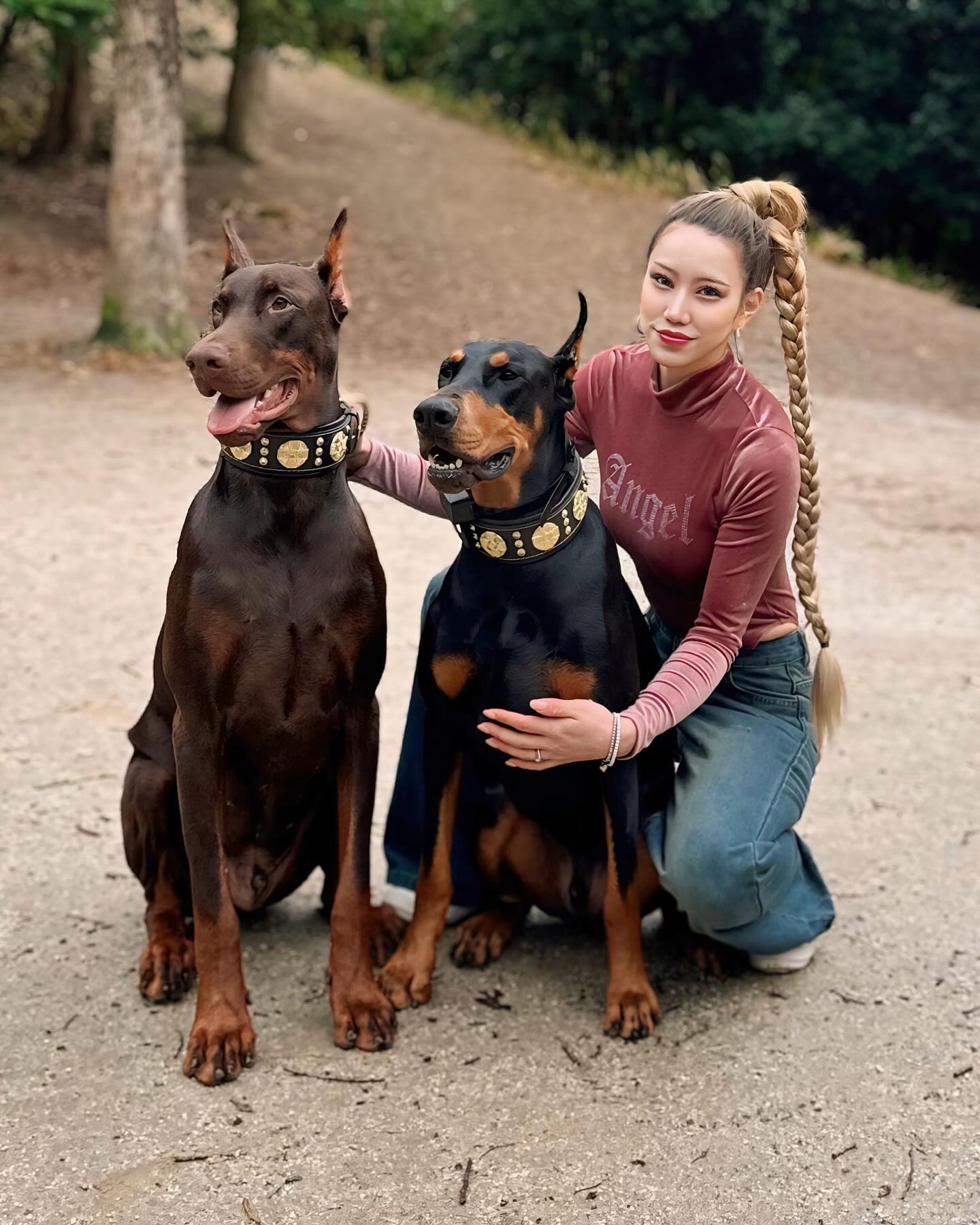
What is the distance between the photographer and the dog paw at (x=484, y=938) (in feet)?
10.7

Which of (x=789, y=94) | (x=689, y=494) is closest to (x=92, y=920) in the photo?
(x=689, y=494)

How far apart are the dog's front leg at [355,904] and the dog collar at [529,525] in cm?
45

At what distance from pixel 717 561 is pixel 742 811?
0.58 meters

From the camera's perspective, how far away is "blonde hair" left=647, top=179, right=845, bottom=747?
2.85 metres

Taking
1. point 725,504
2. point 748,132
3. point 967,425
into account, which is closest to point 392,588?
point 725,504

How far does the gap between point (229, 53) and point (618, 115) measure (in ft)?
19.5

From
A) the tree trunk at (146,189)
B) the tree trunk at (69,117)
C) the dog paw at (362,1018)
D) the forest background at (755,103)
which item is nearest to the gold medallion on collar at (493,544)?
the dog paw at (362,1018)

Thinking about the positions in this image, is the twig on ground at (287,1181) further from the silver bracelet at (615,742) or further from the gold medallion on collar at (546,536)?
the gold medallion on collar at (546,536)

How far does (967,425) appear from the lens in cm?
995

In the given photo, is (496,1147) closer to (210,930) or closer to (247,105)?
(210,930)

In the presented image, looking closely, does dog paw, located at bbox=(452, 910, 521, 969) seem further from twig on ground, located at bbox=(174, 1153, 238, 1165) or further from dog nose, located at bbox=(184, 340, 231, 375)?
dog nose, located at bbox=(184, 340, 231, 375)

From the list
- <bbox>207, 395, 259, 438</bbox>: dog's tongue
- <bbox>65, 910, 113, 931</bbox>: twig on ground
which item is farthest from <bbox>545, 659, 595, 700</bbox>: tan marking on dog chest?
<bbox>65, 910, 113, 931</bbox>: twig on ground

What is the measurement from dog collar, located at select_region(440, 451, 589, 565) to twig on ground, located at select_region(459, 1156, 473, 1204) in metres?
1.20

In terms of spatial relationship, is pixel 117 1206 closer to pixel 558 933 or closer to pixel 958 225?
pixel 558 933
